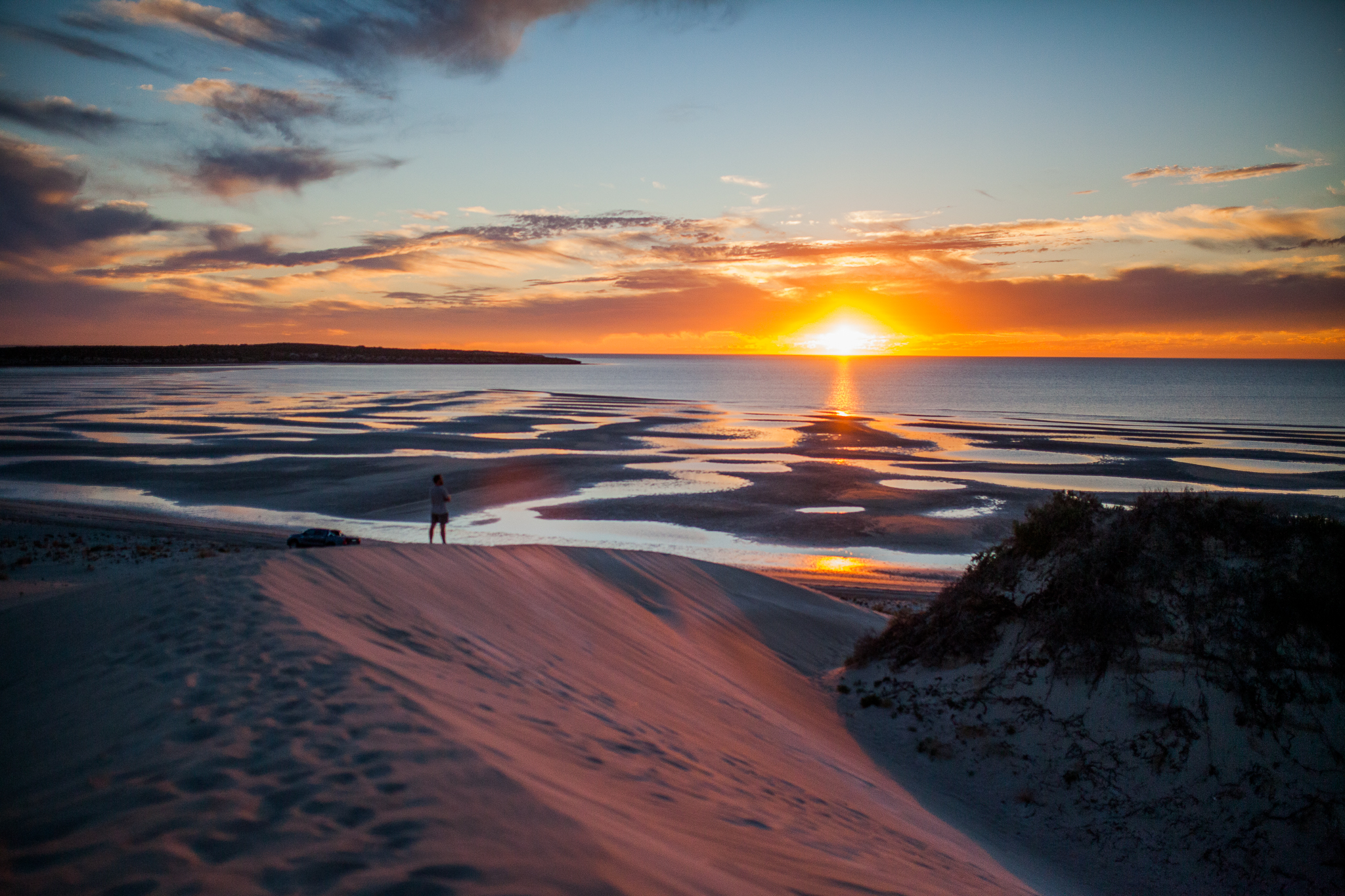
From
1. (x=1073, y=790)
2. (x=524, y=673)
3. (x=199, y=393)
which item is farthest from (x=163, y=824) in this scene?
(x=199, y=393)

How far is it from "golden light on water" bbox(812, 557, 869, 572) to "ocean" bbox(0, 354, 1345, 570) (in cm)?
17

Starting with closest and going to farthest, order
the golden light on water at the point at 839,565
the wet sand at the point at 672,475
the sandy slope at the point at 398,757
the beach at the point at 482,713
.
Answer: the sandy slope at the point at 398,757 < the beach at the point at 482,713 < the golden light on water at the point at 839,565 < the wet sand at the point at 672,475

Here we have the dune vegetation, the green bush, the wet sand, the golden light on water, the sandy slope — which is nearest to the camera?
the sandy slope

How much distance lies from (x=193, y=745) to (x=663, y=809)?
2808 millimetres

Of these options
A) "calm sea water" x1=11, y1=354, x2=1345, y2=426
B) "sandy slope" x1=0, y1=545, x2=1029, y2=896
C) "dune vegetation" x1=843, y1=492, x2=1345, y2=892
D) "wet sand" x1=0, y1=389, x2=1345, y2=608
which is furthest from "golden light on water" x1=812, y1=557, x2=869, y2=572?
"calm sea water" x1=11, y1=354, x2=1345, y2=426

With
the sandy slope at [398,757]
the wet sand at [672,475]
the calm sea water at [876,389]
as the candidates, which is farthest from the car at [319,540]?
the calm sea water at [876,389]

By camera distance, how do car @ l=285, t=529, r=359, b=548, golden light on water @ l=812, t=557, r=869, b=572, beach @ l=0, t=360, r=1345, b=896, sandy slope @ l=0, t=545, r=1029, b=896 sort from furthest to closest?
golden light on water @ l=812, t=557, r=869, b=572
car @ l=285, t=529, r=359, b=548
beach @ l=0, t=360, r=1345, b=896
sandy slope @ l=0, t=545, r=1029, b=896

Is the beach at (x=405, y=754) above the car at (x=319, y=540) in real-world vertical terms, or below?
above

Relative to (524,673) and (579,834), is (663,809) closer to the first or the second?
(579,834)

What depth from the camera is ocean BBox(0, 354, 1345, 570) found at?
23031mm

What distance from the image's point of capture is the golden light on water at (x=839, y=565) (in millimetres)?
19281

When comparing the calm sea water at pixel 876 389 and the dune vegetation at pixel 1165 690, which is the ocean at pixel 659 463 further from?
the dune vegetation at pixel 1165 690

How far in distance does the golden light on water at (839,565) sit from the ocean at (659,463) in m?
0.17

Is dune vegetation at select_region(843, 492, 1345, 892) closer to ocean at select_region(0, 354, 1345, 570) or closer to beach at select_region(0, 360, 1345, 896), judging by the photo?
beach at select_region(0, 360, 1345, 896)
